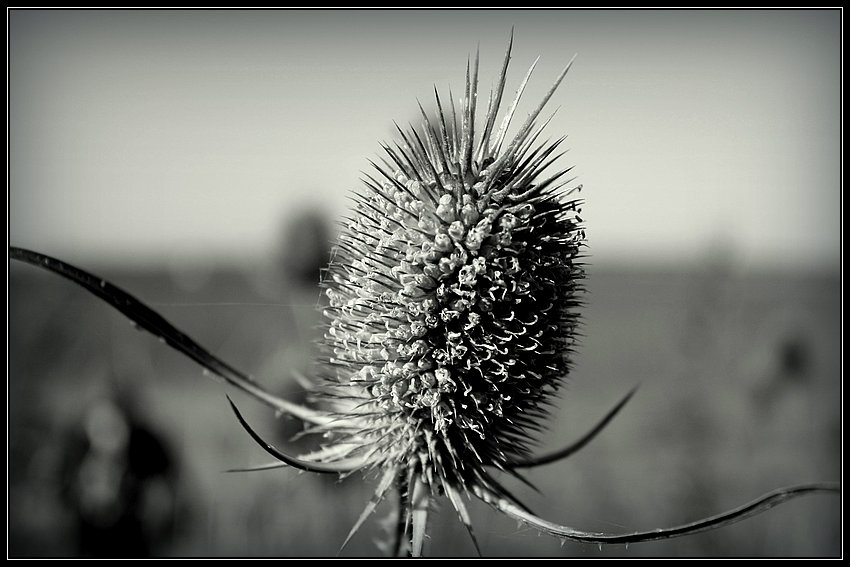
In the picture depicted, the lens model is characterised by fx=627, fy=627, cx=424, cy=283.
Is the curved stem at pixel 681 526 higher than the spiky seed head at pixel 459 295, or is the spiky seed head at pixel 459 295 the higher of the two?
the spiky seed head at pixel 459 295

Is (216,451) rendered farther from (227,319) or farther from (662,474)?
(662,474)

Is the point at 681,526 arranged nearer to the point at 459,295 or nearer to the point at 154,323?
the point at 459,295

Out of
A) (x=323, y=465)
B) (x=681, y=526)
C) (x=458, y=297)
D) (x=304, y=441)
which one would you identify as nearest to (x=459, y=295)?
(x=458, y=297)

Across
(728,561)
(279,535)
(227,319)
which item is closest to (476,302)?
(728,561)

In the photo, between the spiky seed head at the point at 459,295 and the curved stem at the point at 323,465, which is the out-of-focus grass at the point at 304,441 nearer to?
the curved stem at the point at 323,465

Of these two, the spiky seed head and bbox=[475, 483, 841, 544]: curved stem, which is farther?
the spiky seed head

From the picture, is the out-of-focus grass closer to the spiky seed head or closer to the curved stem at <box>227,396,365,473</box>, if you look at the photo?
the curved stem at <box>227,396,365,473</box>

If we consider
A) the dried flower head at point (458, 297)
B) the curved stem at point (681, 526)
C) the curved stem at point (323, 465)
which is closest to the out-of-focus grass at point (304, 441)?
the curved stem at point (323, 465)

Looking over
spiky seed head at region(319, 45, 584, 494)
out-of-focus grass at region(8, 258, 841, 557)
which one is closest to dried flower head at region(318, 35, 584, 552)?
spiky seed head at region(319, 45, 584, 494)
